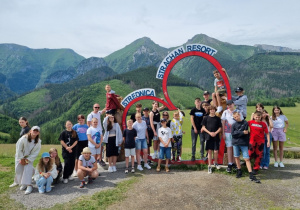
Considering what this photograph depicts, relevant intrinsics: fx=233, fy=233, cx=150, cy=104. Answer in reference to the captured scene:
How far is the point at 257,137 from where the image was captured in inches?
317

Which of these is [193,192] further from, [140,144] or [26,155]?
[26,155]

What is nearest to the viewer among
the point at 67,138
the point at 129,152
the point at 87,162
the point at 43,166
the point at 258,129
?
the point at 43,166

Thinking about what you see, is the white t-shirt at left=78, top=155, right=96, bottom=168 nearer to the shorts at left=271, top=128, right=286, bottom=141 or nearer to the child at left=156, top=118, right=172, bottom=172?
the child at left=156, top=118, right=172, bottom=172

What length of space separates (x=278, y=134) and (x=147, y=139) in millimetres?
5117

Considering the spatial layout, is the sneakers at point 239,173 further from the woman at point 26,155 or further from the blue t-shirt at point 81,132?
the woman at point 26,155

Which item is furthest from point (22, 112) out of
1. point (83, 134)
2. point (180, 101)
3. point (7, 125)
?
point (83, 134)

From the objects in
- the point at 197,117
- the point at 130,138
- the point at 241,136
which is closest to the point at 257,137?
the point at 241,136

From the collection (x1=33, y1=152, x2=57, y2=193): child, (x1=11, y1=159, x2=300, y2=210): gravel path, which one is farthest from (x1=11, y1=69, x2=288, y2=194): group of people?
(x1=11, y1=159, x2=300, y2=210): gravel path

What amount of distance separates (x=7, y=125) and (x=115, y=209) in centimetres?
13045

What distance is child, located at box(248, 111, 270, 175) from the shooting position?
7.94 m

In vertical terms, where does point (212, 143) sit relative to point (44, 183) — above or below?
above

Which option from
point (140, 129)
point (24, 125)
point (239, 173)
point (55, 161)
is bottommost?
point (239, 173)

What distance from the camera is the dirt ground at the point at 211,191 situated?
19.7 feet

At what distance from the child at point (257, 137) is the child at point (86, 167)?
18.0 ft
